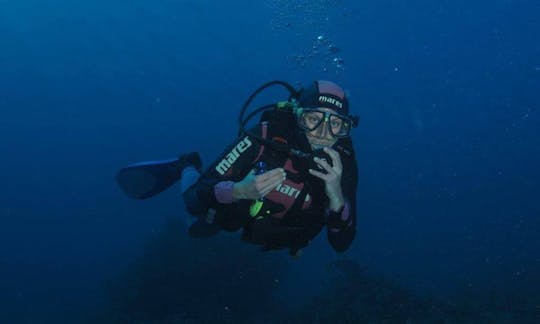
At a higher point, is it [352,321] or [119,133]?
[119,133]

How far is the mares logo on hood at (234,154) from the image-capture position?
4.64m

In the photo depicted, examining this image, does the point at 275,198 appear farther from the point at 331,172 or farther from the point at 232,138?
the point at 232,138

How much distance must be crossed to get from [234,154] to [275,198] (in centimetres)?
74

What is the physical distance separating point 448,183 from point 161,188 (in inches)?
1651

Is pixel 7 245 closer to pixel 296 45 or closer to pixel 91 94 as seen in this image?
pixel 91 94

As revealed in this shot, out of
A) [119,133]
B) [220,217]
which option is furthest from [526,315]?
[119,133]

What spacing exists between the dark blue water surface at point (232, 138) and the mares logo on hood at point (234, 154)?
675 centimetres

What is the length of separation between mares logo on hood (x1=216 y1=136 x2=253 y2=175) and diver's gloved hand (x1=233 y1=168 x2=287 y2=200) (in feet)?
2.34

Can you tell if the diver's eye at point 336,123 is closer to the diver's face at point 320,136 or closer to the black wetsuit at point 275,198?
the diver's face at point 320,136

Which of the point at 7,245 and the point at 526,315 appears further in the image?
the point at 7,245

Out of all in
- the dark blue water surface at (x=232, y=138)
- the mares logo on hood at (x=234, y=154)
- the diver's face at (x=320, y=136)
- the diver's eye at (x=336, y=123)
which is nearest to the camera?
the diver's face at (x=320, y=136)

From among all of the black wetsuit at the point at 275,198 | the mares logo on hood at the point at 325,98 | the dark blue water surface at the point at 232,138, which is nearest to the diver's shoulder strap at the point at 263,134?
the black wetsuit at the point at 275,198

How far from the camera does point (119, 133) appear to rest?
159ft

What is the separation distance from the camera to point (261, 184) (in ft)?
12.0
